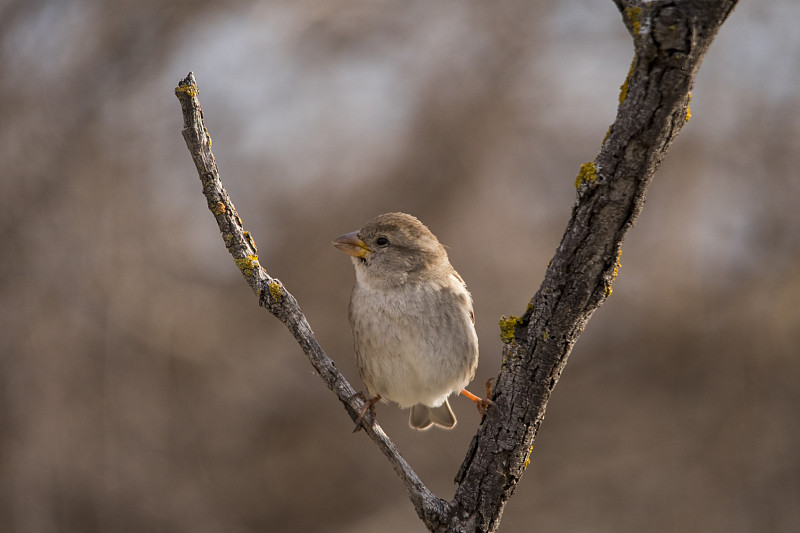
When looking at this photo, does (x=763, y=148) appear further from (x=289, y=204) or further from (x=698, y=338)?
(x=289, y=204)

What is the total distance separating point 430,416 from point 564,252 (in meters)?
2.51

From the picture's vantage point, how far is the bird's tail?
4758mm

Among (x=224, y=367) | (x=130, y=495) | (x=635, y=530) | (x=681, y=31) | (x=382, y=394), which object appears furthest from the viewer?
(x=635, y=530)

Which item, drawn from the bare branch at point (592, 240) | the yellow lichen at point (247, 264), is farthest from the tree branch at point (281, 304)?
the bare branch at point (592, 240)

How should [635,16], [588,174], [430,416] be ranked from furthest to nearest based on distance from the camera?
[430,416] < [588,174] < [635,16]

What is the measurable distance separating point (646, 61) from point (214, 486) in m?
7.13

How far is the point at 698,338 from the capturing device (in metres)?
9.06

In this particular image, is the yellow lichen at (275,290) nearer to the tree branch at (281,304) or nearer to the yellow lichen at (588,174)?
the tree branch at (281,304)

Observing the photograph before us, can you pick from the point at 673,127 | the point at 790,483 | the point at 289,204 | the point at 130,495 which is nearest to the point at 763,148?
the point at 790,483

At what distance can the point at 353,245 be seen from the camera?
4.20m

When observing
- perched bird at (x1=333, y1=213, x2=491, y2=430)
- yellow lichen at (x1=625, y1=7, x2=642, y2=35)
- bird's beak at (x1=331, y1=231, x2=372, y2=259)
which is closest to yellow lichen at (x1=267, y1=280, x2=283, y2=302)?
perched bird at (x1=333, y1=213, x2=491, y2=430)

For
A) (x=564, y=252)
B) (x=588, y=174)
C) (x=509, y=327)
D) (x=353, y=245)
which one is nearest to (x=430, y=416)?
(x=353, y=245)

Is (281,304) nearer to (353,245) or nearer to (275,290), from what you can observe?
(275,290)

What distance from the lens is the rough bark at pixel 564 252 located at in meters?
2.06
